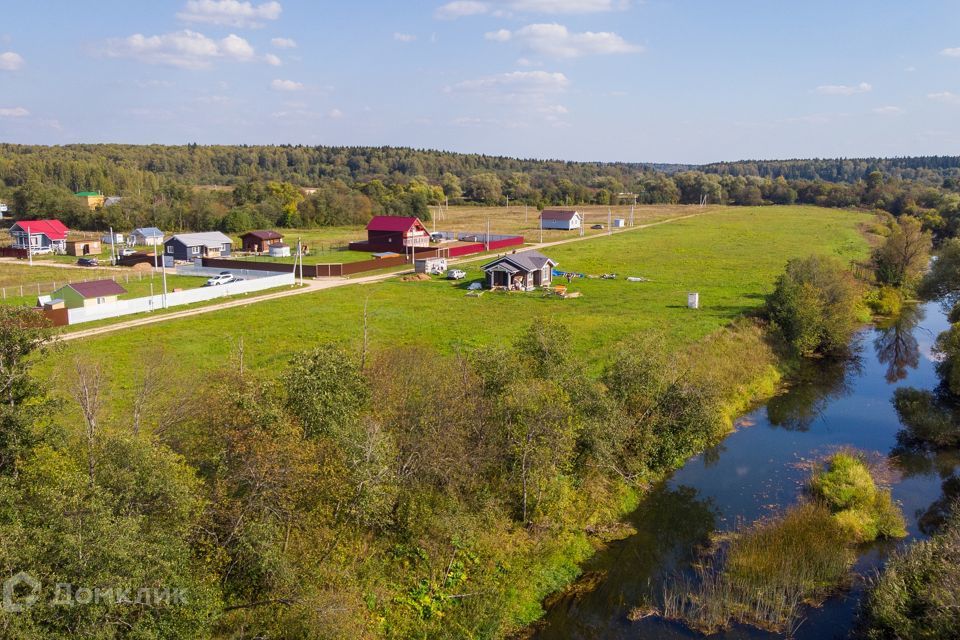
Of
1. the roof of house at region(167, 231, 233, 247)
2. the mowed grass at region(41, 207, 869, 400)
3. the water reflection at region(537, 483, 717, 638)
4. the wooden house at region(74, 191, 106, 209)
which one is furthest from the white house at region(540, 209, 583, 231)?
the water reflection at region(537, 483, 717, 638)

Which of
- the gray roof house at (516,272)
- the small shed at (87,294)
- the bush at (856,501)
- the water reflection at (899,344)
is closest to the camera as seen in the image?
the bush at (856,501)

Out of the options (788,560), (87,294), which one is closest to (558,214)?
(87,294)

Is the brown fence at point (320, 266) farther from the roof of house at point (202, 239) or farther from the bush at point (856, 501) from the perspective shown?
the bush at point (856, 501)

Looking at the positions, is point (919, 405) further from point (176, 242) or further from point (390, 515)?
point (176, 242)

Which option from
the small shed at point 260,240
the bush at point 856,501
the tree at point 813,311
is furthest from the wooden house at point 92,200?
the bush at point 856,501

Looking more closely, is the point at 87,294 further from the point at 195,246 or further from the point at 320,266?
the point at 195,246

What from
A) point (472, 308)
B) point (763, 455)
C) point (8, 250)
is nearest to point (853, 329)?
point (763, 455)

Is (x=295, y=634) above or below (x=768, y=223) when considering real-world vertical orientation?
below
